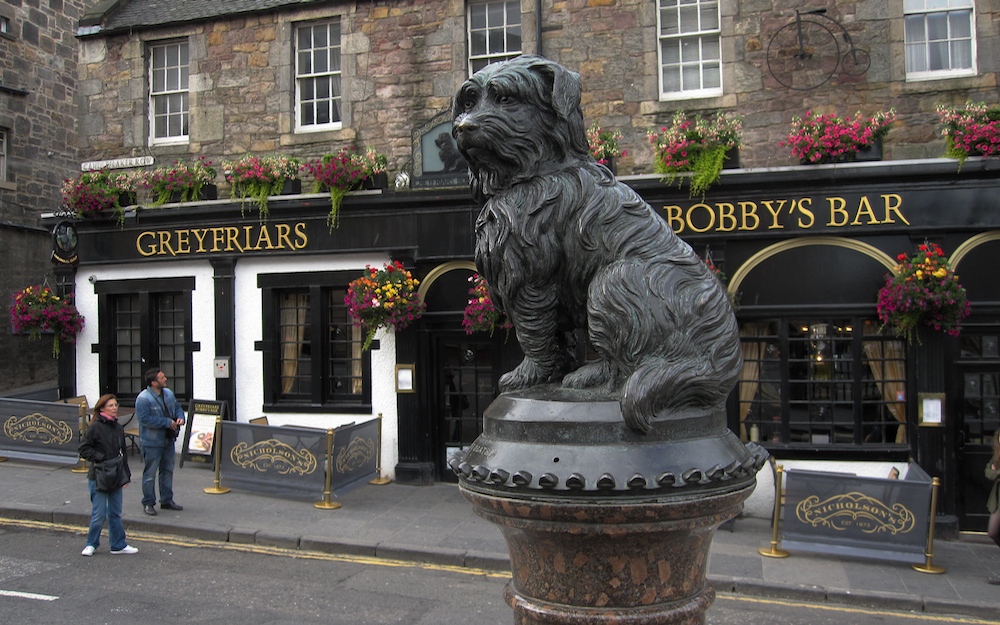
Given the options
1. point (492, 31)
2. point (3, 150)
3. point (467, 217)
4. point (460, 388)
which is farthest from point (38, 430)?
point (492, 31)

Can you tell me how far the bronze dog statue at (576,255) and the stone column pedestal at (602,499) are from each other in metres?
0.16

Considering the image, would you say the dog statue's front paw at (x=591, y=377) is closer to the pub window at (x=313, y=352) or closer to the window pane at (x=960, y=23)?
the pub window at (x=313, y=352)

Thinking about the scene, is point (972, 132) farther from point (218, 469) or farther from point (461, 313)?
point (218, 469)

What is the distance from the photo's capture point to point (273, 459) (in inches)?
408

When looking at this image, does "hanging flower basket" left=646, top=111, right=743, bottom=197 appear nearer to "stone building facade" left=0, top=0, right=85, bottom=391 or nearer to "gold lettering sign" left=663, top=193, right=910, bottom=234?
"gold lettering sign" left=663, top=193, right=910, bottom=234

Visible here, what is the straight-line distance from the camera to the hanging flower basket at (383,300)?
430 inches

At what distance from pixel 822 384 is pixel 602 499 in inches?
340

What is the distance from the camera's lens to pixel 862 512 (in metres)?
8.18

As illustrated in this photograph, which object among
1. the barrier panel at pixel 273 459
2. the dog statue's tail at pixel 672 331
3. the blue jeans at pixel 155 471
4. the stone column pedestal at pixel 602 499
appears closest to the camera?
the stone column pedestal at pixel 602 499

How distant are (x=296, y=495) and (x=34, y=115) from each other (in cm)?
1291

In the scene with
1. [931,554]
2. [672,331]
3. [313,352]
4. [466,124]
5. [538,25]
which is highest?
[538,25]

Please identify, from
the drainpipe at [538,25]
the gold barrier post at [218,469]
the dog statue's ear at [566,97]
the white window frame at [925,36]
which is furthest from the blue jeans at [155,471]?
the white window frame at [925,36]

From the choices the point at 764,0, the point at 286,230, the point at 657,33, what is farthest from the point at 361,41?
the point at 764,0

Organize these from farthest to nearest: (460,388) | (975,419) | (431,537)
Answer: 1. (460,388)
2. (975,419)
3. (431,537)
